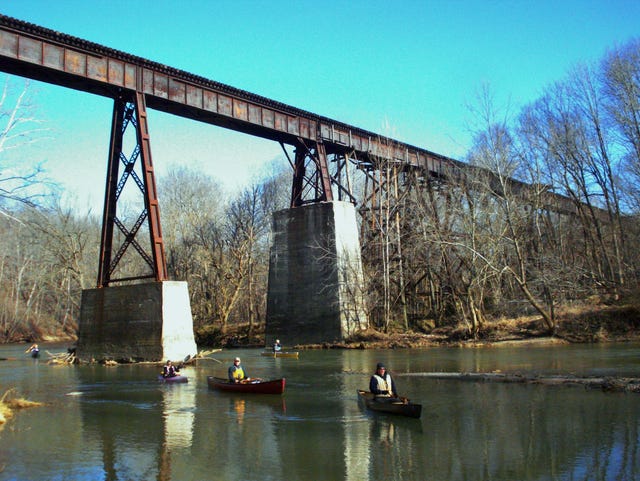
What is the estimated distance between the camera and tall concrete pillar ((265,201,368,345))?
109ft

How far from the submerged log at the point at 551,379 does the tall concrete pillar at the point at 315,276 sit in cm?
1286

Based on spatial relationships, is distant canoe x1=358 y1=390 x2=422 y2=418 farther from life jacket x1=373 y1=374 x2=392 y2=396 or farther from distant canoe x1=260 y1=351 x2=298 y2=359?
distant canoe x1=260 y1=351 x2=298 y2=359

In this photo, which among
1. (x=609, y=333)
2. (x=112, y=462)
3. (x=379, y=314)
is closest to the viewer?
(x=112, y=462)

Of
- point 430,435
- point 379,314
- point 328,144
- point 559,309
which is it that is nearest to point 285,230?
point 328,144

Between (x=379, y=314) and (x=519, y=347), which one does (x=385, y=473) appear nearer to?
(x=519, y=347)

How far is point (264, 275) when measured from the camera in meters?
53.5

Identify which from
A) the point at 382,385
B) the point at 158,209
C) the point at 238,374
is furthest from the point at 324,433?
the point at 158,209

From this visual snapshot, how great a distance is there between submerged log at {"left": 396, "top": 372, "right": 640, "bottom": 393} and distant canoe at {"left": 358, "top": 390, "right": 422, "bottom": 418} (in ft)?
17.8

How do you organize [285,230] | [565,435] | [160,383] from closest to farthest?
1. [565,435]
2. [160,383]
3. [285,230]

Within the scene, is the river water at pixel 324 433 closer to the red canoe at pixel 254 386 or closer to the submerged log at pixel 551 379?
the red canoe at pixel 254 386

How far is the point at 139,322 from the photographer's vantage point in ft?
81.0

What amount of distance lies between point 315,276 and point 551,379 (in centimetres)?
1796

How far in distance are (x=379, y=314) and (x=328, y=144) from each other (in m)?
11.1

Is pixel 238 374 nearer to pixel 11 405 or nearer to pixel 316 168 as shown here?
pixel 11 405
